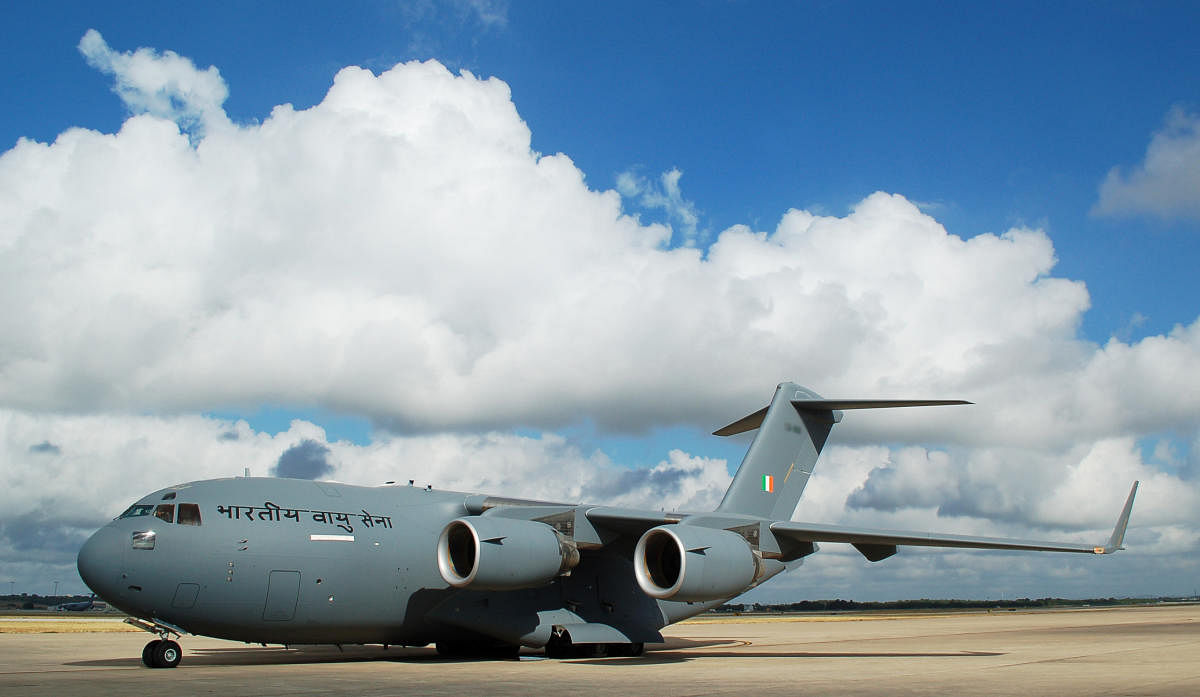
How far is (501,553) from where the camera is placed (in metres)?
15.3

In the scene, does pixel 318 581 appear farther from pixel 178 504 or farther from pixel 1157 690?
pixel 1157 690

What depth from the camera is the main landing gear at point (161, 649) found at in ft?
45.9

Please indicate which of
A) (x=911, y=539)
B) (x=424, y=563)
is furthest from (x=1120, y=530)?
(x=424, y=563)

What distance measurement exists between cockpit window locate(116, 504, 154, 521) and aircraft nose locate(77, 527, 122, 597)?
1.48 feet

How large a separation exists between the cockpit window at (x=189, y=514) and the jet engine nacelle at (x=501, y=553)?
3.70 meters

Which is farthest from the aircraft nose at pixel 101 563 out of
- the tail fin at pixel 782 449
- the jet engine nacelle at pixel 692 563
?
the tail fin at pixel 782 449

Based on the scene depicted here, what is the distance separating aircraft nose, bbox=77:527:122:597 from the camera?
13.6 meters

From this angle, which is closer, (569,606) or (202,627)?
(202,627)

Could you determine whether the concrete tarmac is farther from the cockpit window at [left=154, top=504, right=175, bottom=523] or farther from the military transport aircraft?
the cockpit window at [left=154, top=504, right=175, bottom=523]

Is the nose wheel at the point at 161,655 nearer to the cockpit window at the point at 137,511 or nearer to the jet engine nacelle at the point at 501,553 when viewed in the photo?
the cockpit window at the point at 137,511

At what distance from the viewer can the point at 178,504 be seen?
14.5 metres

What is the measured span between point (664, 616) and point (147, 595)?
9.72m

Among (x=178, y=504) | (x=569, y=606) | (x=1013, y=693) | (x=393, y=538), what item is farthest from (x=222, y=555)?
(x=1013, y=693)

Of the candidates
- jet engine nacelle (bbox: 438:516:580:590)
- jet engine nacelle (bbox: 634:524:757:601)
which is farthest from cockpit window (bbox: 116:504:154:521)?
jet engine nacelle (bbox: 634:524:757:601)
